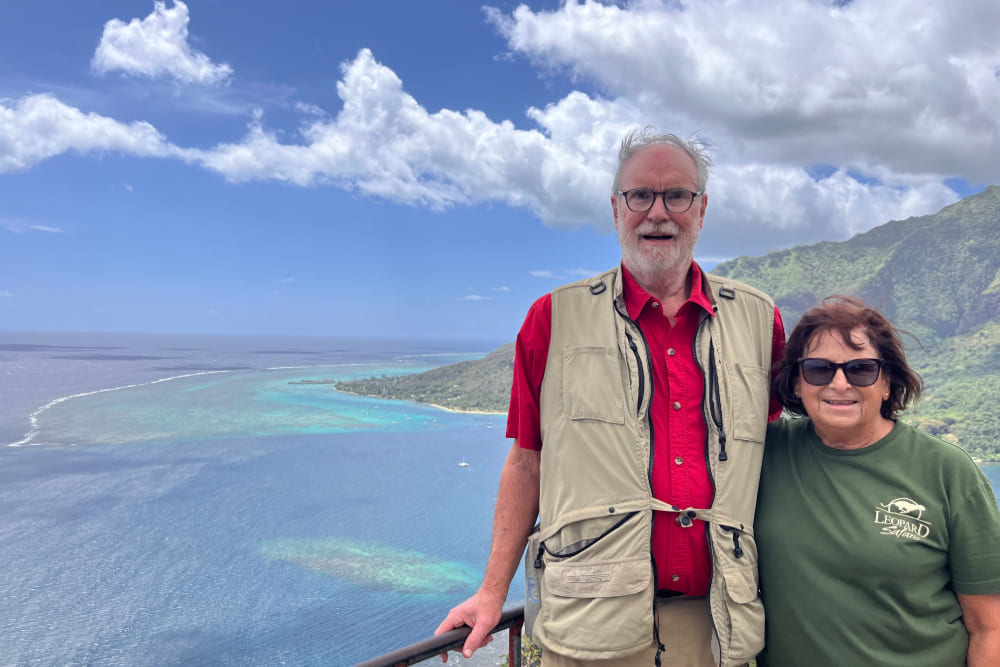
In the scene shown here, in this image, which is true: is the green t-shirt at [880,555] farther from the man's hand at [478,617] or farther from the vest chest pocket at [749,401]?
the man's hand at [478,617]

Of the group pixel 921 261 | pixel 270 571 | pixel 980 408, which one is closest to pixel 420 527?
pixel 270 571

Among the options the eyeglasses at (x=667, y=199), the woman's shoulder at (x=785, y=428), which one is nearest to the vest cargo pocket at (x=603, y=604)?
the woman's shoulder at (x=785, y=428)

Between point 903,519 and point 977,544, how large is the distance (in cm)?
18

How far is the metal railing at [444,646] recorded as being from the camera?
6.39 feet

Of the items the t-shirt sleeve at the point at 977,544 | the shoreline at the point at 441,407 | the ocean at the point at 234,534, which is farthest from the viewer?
the shoreline at the point at 441,407

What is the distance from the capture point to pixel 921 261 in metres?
176

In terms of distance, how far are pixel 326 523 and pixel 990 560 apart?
70.6 meters

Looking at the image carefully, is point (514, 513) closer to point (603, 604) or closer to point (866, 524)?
point (603, 604)

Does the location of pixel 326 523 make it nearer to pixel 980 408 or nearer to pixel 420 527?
pixel 420 527

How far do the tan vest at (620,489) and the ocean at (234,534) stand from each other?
1687 inches

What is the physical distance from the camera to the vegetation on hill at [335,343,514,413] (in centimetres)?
13638

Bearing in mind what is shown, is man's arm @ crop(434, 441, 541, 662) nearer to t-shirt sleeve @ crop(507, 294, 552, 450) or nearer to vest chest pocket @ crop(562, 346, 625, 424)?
t-shirt sleeve @ crop(507, 294, 552, 450)

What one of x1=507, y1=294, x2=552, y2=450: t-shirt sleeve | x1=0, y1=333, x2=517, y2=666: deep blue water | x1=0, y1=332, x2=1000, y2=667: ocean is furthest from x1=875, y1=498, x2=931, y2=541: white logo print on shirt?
x1=0, y1=333, x2=517, y2=666: deep blue water

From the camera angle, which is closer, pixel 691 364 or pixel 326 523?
pixel 691 364
